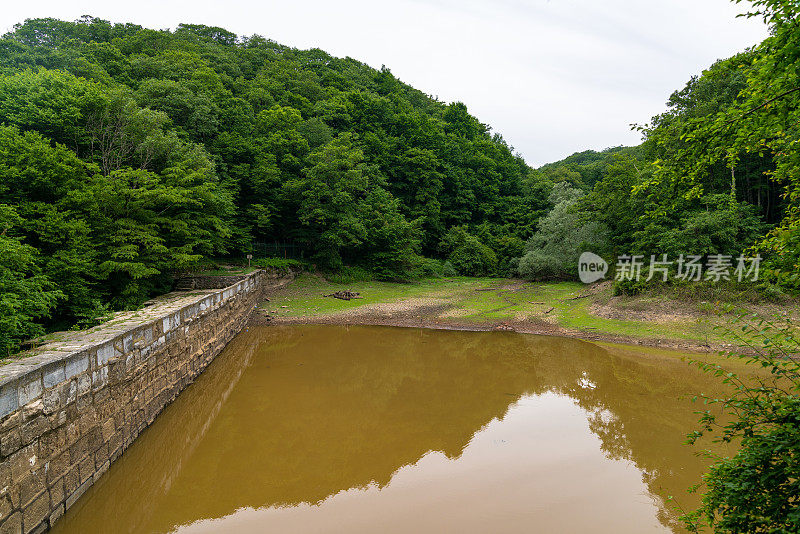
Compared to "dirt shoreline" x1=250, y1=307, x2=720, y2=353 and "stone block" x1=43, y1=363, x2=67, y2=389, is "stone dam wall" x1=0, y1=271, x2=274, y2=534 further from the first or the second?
"dirt shoreline" x1=250, y1=307, x2=720, y2=353

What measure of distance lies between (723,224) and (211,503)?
22832mm

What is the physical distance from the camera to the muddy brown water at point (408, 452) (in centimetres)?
566

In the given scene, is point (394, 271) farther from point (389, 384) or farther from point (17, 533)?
point (17, 533)

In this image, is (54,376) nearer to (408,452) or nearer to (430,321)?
(408,452)

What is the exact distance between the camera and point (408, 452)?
24.4 ft

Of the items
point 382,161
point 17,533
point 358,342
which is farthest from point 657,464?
point 382,161

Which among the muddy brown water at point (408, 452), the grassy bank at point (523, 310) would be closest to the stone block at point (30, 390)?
the muddy brown water at point (408, 452)

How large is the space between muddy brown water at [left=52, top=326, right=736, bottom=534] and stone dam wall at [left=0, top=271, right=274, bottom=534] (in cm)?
45

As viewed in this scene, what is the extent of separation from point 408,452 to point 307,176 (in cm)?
2407

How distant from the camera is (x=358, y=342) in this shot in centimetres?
1568

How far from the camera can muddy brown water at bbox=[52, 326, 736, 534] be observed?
566 centimetres

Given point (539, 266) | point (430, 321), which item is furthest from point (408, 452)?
point (539, 266)

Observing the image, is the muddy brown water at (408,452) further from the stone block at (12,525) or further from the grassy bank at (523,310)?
the grassy bank at (523,310)

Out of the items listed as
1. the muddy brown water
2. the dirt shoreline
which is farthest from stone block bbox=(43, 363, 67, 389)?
the dirt shoreline
